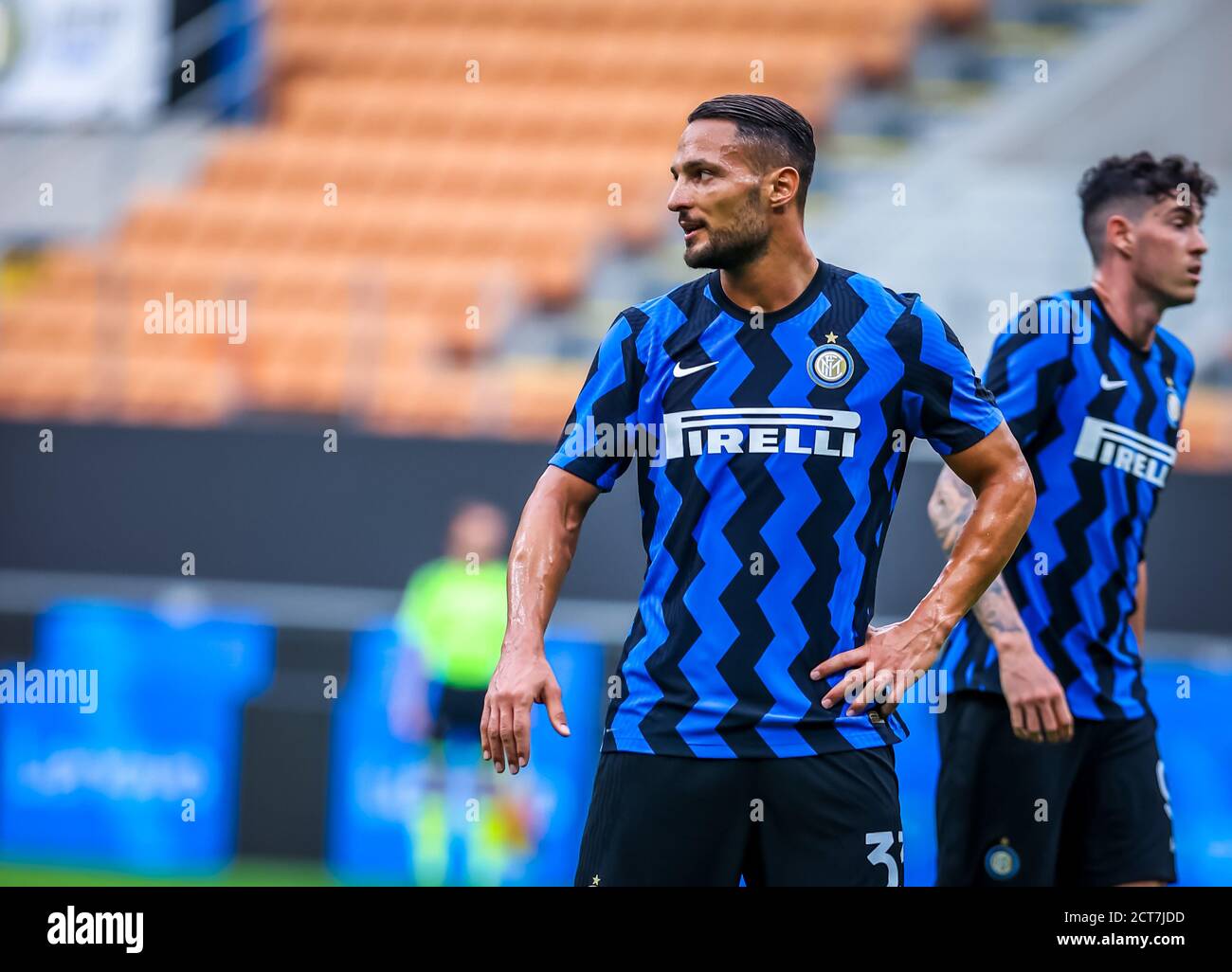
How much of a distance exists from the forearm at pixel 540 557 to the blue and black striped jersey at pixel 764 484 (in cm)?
6

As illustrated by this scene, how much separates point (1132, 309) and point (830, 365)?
4.44 feet

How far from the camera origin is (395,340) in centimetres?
1098

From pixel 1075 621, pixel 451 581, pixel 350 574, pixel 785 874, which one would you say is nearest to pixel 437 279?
pixel 350 574

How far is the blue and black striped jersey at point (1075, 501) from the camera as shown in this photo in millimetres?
4082

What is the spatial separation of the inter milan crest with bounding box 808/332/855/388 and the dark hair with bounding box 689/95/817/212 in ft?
0.90

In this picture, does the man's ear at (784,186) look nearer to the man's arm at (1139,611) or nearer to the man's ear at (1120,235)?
the man's ear at (1120,235)

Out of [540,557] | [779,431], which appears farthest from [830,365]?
[540,557]

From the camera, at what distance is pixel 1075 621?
161 inches

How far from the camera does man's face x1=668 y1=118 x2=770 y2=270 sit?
3.23m

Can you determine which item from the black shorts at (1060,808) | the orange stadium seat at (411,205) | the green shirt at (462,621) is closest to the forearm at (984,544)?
the black shorts at (1060,808)

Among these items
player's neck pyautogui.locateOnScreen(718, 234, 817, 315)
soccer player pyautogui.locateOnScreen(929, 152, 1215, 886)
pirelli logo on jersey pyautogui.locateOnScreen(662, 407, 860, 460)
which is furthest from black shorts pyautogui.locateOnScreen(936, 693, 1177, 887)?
player's neck pyautogui.locateOnScreen(718, 234, 817, 315)

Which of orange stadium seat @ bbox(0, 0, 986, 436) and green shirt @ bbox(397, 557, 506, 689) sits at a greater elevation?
orange stadium seat @ bbox(0, 0, 986, 436)

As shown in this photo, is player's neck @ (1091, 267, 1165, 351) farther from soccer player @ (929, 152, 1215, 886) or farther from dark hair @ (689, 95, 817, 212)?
dark hair @ (689, 95, 817, 212)

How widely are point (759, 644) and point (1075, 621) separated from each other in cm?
123
